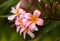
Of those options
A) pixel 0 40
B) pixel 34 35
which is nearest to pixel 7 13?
pixel 34 35

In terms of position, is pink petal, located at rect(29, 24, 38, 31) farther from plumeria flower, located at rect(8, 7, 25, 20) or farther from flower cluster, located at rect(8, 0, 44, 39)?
plumeria flower, located at rect(8, 7, 25, 20)

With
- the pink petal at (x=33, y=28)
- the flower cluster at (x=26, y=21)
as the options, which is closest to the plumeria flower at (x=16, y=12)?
the flower cluster at (x=26, y=21)

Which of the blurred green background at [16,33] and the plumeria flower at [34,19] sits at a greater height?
the plumeria flower at [34,19]

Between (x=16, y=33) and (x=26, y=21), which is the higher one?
(x=26, y=21)

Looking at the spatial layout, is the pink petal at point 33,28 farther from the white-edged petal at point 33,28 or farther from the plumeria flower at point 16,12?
the plumeria flower at point 16,12

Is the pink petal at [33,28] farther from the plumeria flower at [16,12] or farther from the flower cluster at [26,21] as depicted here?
the plumeria flower at [16,12]

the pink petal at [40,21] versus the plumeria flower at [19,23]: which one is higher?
the pink petal at [40,21]

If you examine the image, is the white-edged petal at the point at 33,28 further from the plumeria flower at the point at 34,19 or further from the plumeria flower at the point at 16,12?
the plumeria flower at the point at 16,12

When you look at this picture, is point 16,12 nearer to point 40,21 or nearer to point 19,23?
point 19,23

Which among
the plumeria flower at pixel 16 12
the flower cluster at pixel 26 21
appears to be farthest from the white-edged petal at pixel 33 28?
the plumeria flower at pixel 16 12

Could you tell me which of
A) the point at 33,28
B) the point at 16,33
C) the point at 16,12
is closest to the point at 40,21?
the point at 33,28
